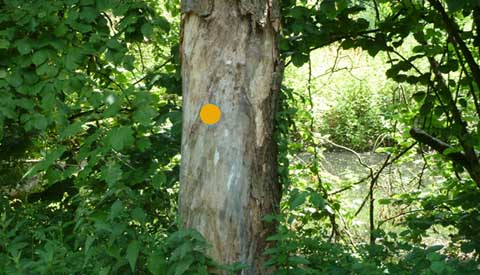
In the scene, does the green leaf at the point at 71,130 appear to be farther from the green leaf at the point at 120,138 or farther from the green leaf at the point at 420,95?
the green leaf at the point at 420,95

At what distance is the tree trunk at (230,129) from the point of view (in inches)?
109

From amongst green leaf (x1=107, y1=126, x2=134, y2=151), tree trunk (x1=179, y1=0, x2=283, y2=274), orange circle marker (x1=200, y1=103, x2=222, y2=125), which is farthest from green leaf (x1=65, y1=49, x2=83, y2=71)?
orange circle marker (x1=200, y1=103, x2=222, y2=125)

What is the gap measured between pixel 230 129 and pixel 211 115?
9 centimetres

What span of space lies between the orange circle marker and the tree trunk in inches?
0.7

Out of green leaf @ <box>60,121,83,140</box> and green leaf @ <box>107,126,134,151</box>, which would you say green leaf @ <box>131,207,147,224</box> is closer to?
green leaf @ <box>107,126,134,151</box>

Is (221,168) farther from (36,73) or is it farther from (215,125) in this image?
(36,73)

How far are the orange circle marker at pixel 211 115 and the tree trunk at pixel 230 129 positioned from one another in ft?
0.06

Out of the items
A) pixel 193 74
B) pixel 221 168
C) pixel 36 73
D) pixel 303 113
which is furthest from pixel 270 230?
pixel 303 113

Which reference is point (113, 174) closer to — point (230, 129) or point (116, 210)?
point (116, 210)

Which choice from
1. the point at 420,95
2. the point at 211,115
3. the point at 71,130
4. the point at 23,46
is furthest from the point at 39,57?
the point at 420,95

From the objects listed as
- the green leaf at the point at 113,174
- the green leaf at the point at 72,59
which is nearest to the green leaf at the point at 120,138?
the green leaf at the point at 113,174

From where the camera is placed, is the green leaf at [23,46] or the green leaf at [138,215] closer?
the green leaf at [138,215]

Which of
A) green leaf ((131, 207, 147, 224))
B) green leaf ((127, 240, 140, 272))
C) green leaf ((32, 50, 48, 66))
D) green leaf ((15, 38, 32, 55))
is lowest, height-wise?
green leaf ((127, 240, 140, 272))

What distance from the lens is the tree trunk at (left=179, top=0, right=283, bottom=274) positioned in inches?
109
